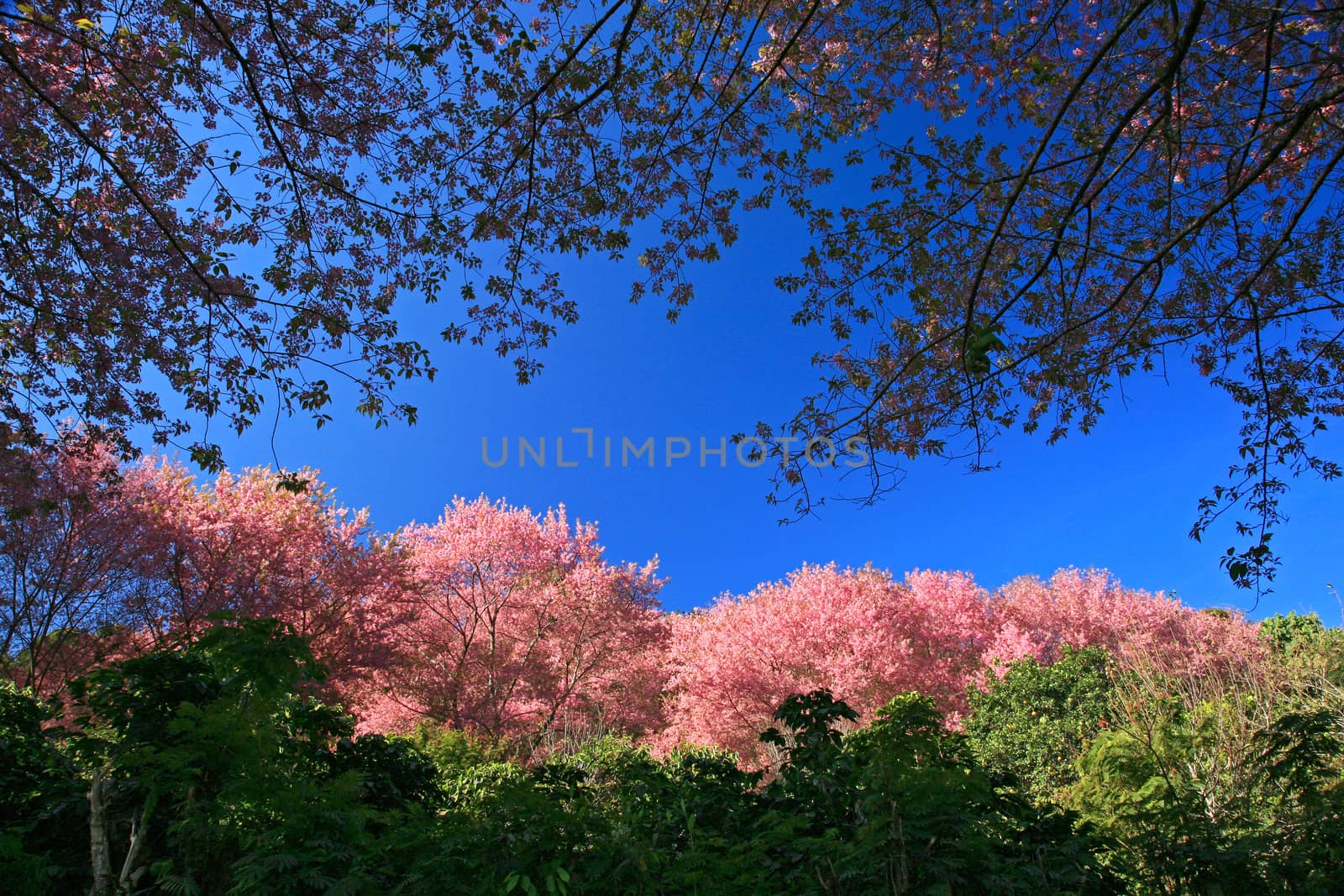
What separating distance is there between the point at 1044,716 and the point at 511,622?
10985 millimetres

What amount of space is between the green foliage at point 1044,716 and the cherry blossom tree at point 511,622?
26.2 ft

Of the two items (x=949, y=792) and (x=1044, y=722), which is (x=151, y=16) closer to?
(x=949, y=792)

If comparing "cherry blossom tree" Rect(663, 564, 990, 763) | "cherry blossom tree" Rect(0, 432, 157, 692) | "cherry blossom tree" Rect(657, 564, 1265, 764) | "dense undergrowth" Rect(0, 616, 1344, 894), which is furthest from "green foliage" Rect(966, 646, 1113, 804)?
"cherry blossom tree" Rect(0, 432, 157, 692)

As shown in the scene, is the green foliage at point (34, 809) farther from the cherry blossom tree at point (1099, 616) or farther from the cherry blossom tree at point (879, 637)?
the cherry blossom tree at point (1099, 616)

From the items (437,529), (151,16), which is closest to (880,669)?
(437,529)

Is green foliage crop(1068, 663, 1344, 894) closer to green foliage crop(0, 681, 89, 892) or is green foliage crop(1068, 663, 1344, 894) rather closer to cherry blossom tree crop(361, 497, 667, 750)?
green foliage crop(0, 681, 89, 892)

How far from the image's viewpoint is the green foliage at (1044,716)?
9305 mm

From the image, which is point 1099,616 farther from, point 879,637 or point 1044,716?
point 1044,716

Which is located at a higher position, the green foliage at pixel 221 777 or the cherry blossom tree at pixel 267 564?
the cherry blossom tree at pixel 267 564

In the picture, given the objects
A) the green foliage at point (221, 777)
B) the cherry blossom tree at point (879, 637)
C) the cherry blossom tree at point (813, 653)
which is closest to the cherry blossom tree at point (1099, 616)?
the cherry blossom tree at point (879, 637)

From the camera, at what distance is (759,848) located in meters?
2.17

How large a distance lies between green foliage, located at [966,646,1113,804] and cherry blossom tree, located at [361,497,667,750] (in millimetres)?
7982

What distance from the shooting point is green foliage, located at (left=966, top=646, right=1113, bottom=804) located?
30.5 ft

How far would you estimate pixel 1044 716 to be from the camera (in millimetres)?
9734
